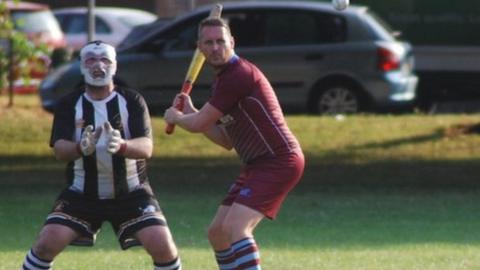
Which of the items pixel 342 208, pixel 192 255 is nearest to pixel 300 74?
pixel 342 208

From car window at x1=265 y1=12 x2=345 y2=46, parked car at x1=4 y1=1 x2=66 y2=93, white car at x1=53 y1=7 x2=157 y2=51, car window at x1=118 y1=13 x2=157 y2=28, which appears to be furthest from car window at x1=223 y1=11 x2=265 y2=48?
car window at x1=118 y1=13 x2=157 y2=28

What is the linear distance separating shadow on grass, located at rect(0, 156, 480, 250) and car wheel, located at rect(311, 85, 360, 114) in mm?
2733

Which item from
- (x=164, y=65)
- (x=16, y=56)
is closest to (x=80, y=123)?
(x=164, y=65)

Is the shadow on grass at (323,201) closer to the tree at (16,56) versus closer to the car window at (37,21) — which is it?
the tree at (16,56)

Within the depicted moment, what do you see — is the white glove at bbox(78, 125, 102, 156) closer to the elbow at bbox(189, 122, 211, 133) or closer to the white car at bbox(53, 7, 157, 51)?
the elbow at bbox(189, 122, 211, 133)

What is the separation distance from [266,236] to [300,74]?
27.1 ft

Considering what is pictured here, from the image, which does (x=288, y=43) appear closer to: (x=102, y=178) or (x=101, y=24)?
(x=101, y=24)

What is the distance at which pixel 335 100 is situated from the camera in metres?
20.3

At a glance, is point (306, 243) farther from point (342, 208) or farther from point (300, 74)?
point (300, 74)

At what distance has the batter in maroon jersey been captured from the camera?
8133mm

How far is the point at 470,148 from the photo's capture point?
18.5m

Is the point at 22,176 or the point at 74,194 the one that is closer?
the point at 74,194

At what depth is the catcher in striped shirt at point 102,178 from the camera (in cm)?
783

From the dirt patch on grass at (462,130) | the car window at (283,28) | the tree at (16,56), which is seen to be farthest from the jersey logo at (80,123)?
the car window at (283,28)
